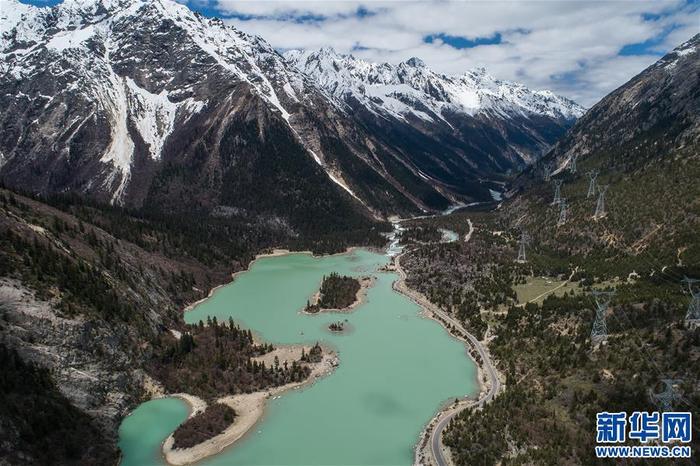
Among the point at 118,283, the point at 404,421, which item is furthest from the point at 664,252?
the point at 118,283

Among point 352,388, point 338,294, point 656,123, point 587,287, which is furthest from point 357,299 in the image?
point 656,123

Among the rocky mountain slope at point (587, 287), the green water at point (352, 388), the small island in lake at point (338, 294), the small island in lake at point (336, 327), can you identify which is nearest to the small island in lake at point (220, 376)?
the green water at point (352, 388)

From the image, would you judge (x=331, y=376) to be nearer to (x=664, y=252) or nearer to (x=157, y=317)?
(x=157, y=317)

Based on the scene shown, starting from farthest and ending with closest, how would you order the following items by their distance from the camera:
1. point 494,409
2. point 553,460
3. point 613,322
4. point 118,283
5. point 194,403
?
point 118,283 → point 613,322 → point 194,403 → point 494,409 → point 553,460

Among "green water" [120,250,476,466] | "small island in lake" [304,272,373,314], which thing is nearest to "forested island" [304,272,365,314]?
"small island in lake" [304,272,373,314]

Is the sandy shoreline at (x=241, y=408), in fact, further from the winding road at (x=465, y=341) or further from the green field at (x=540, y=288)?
the green field at (x=540, y=288)
